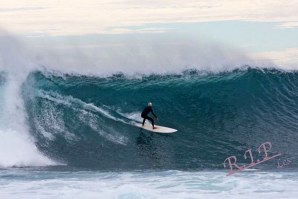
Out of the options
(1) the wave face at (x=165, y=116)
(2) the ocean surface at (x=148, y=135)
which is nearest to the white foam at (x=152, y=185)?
(2) the ocean surface at (x=148, y=135)

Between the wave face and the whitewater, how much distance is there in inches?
1.2

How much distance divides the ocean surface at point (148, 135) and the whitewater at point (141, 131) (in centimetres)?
3

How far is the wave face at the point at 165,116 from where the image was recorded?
1242 centimetres

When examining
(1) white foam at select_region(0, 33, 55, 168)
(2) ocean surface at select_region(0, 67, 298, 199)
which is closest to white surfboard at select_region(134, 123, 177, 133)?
(2) ocean surface at select_region(0, 67, 298, 199)

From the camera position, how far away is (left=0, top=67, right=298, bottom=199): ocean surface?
10008 mm

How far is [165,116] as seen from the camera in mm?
15734

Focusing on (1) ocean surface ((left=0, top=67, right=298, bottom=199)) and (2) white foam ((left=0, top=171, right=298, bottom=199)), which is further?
(1) ocean surface ((left=0, top=67, right=298, bottom=199))

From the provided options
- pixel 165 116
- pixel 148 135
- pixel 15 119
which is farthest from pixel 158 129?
pixel 15 119

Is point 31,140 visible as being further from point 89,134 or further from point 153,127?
point 153,127

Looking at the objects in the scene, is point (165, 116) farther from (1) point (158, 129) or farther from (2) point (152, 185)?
(2) point (152, 185)

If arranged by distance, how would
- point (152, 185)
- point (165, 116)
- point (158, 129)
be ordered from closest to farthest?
point (152, 185)
point (158, 129)
point (165, 116)

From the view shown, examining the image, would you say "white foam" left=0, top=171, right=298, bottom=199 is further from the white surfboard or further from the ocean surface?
the white surfboard

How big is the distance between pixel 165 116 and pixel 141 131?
1737 millimetres

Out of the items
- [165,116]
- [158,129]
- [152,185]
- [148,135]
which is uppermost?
[165,116]
